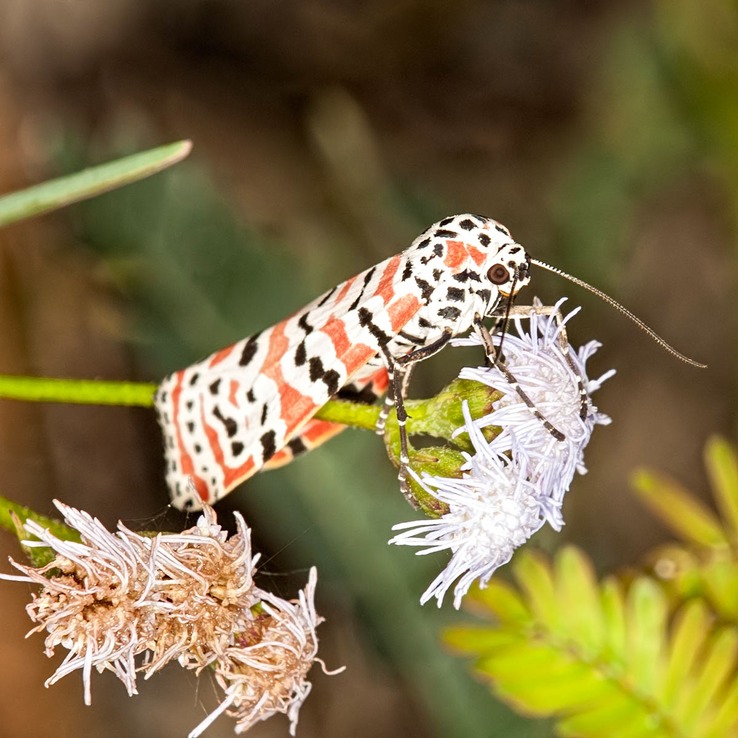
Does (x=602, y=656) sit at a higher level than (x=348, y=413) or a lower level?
lower

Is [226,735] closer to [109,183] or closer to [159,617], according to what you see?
[159,617]

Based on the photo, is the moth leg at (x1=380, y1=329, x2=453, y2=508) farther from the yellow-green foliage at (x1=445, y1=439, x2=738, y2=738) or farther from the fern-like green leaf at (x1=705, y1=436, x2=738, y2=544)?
the fern-like green leaf at (x1=705, y1=436, x2=738, y2=544)

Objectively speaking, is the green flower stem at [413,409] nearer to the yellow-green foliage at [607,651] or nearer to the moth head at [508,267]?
the moth head at [508,267]

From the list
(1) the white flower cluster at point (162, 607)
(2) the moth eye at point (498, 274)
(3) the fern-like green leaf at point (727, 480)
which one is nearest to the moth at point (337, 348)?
(2) the moth eye at point (498, 274)

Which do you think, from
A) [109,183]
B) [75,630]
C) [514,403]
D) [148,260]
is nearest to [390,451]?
[514,403]

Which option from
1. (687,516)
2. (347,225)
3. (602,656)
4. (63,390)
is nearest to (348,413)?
(63,390)

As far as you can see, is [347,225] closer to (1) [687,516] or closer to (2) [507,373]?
(1) [687,516]
